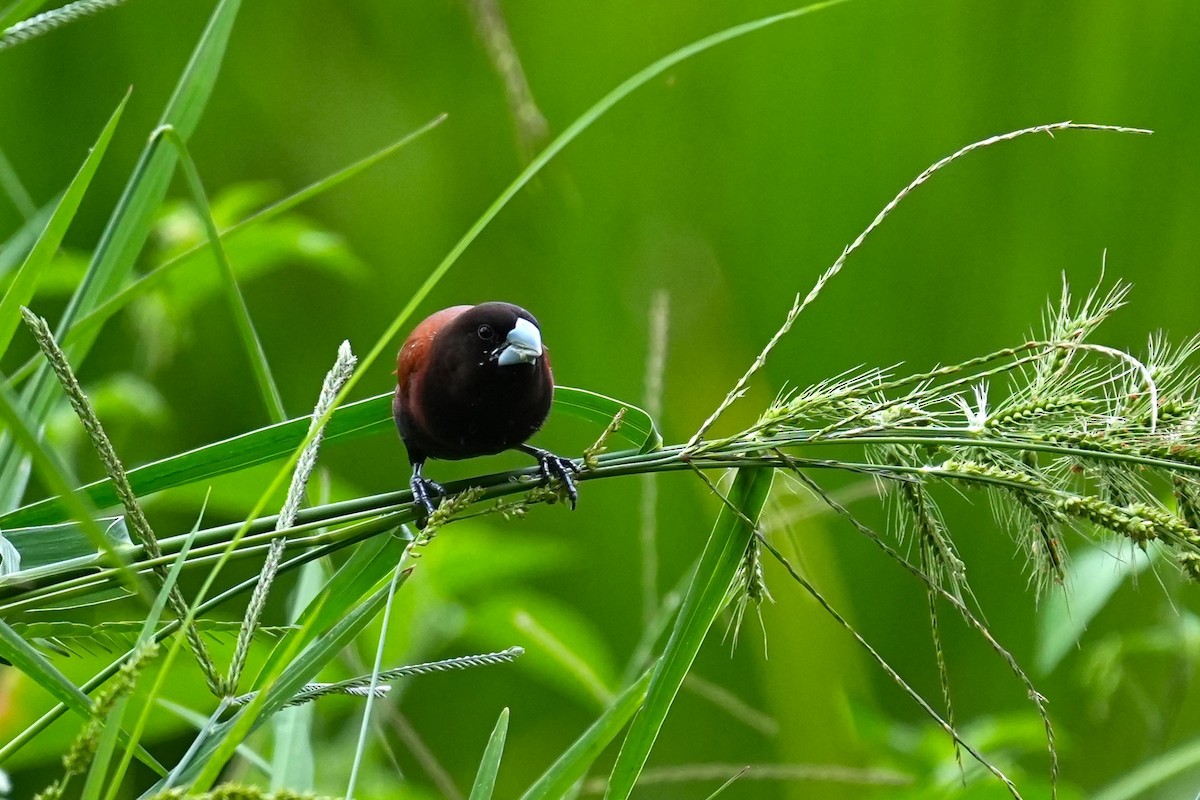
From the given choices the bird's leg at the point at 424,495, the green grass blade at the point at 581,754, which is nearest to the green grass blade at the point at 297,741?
A: the bird's leg at the point at 424,495

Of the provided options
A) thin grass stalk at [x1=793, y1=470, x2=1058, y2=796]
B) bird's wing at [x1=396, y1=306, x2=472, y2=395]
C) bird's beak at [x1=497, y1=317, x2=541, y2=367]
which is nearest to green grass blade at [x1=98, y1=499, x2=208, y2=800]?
thin grass stalk at [x1=793, y1=470, x2=1058, y2=796]

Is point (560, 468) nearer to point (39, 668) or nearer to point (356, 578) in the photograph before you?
point (356, 578)

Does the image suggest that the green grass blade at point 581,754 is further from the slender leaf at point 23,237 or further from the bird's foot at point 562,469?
the slender leaf at point 23,237

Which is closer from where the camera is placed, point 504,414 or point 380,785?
point 504,414

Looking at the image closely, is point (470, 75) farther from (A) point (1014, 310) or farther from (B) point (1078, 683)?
(B) point (1078, 683)

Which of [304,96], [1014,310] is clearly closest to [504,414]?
[304,96]

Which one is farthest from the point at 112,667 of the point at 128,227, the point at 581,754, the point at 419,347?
the point at 419,347
